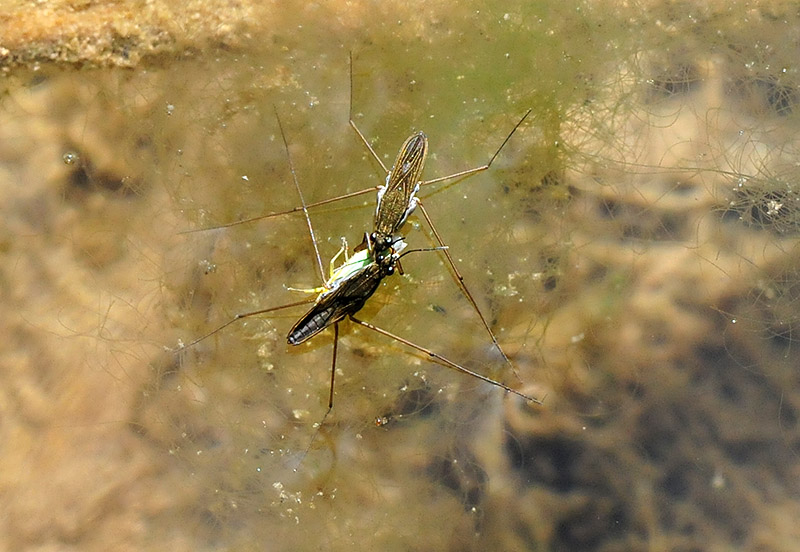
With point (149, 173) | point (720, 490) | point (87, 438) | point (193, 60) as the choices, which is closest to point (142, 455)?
point (87, 438)

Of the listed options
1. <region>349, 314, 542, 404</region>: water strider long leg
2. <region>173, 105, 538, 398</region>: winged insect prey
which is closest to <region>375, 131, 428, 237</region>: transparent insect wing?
<region>173, 105, 538, 398</region>: winged insect prey

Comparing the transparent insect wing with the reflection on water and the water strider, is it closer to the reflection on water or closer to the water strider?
the water strider

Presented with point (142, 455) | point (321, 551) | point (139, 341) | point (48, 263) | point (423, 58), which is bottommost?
point (321, 551)

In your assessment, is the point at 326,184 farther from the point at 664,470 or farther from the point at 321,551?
the point at 664,470

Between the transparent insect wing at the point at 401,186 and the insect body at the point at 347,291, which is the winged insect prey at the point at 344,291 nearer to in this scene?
the insect body at the point at 347,291

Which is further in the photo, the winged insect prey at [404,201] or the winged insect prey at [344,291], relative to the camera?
the winged insect prey at [404,201]

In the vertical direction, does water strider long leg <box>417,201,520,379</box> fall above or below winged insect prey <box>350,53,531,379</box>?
below

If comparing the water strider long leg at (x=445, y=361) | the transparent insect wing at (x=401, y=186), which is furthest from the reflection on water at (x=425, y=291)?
the transparent insect wing at (x=401, y=186)
